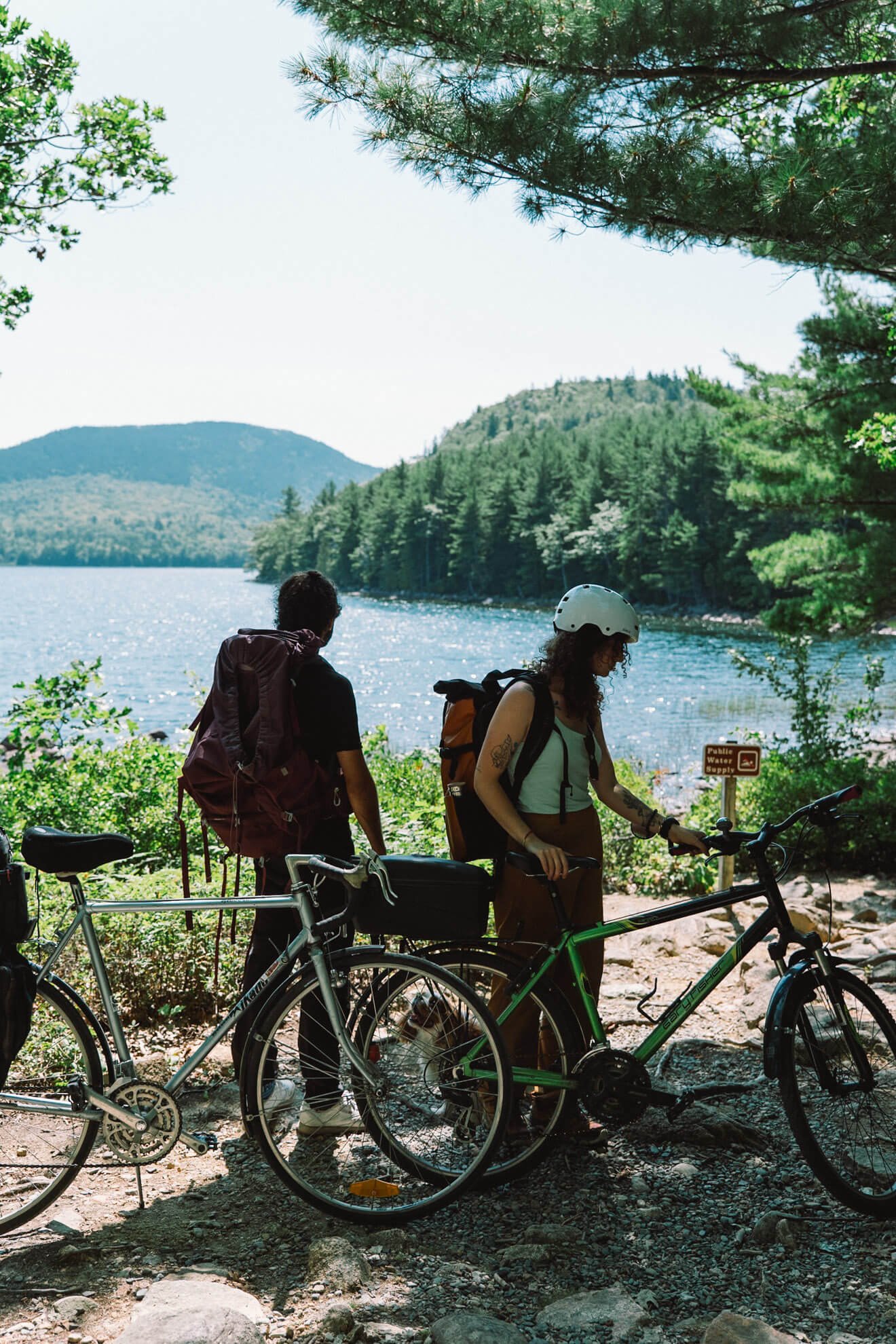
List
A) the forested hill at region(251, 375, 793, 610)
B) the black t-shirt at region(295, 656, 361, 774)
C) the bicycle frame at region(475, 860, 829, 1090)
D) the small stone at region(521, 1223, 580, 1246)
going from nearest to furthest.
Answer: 1. the small stone at region(521, 1223, 580, 1246)
2. the bicycle frame at region(475, 860, 829, 1090)
3. the black t-shirt at region(295, 656, 361, 774)
4. the forested hill at region(251, 375, 793, 610)

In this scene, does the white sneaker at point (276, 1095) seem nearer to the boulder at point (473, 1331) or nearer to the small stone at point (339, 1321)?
the small stone at point (339, 1321)

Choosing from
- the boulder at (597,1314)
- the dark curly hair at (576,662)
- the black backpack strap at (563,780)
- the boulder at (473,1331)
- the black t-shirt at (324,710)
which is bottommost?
the boulder at (597,1314)

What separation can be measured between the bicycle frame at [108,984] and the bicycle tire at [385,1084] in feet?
0.19

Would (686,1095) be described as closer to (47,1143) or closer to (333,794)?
(333,794)

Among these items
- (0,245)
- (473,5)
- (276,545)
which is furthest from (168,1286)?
(276,545)

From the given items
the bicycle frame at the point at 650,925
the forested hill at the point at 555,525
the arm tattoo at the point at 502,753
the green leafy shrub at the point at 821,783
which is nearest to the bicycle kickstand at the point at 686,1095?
the bicycle frame at the point at 650,925

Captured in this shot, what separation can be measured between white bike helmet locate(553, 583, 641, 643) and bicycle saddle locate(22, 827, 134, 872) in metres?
1.52

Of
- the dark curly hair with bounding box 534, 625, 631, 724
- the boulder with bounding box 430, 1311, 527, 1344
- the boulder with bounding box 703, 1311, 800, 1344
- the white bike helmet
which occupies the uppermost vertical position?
the white bike helmet

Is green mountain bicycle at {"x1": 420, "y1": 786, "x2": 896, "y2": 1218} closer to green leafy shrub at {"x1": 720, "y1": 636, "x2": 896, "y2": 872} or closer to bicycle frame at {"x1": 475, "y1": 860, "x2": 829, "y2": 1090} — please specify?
bicycle frame at {"x1": 475, "y1": 860, "x2": 829, "y2": 1090}

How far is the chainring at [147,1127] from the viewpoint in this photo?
124 inches

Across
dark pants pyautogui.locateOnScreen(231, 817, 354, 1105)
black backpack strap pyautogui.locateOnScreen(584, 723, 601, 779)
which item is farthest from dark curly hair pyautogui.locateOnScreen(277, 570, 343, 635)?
black backpack strap pyautogui.locateOnScreen(584, 723, 601, 779)

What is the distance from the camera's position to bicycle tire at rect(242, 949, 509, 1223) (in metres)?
3.18

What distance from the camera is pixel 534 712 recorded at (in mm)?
3564

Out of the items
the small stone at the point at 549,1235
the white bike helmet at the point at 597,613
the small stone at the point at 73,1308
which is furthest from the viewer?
the white bike helmet at the point at 597,613
